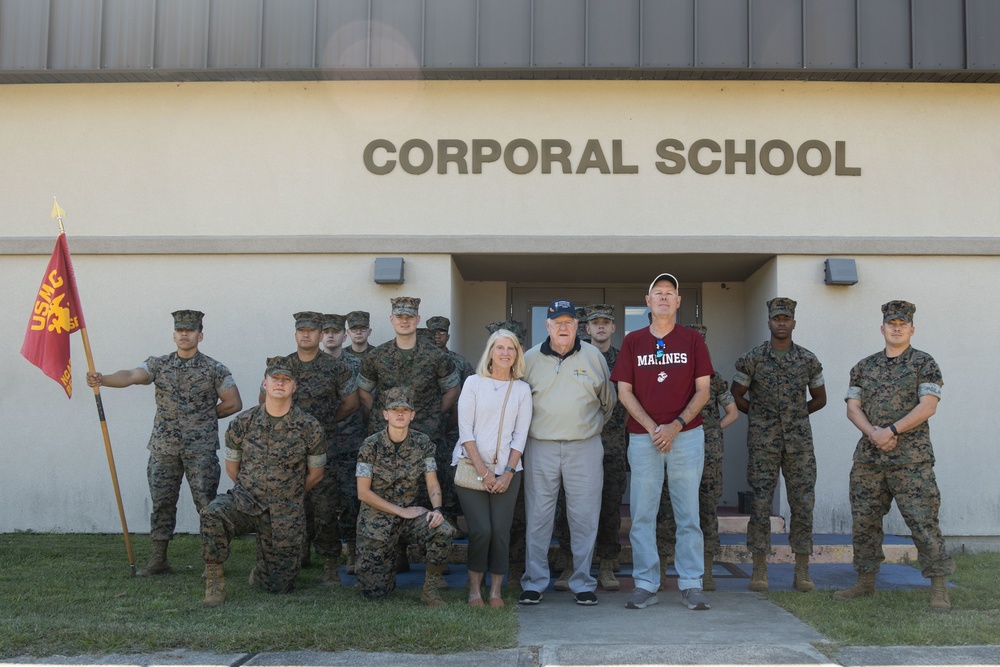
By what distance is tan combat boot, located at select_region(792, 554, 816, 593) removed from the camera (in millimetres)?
6129

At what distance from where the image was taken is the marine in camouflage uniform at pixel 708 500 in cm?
624

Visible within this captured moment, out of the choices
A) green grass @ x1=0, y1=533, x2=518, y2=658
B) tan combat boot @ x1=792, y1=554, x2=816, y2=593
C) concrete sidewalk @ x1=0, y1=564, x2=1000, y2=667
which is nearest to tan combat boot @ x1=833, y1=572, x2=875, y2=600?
tan combat boot @ x1=792, y1=554, x2=816, y2=593

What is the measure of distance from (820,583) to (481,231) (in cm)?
425

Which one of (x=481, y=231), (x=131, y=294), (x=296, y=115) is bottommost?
(x=131, y=294)

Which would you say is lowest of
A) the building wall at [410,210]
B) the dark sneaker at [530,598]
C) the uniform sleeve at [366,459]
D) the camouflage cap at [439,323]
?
the dark sneaker at [530,598]

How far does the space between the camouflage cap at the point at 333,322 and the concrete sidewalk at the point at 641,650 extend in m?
2.97

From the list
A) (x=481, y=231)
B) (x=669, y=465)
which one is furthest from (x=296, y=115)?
(x=669, y=465)

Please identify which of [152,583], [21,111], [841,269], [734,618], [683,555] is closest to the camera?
[734,618]

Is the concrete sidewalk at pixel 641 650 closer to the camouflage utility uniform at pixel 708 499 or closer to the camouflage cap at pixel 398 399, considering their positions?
the camouflage utility uniform at pixel 708 499

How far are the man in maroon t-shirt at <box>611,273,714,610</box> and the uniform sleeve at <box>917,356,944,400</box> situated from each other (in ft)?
4.50

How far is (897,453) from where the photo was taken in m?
5.71

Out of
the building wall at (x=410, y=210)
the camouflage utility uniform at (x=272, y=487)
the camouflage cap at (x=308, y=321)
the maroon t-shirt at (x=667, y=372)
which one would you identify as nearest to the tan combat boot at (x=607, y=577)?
the maroon t-shirt at (x=667, y=372)

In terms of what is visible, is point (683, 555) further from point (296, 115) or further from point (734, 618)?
point (296, 115)

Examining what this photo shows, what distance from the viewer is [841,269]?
8.12m
